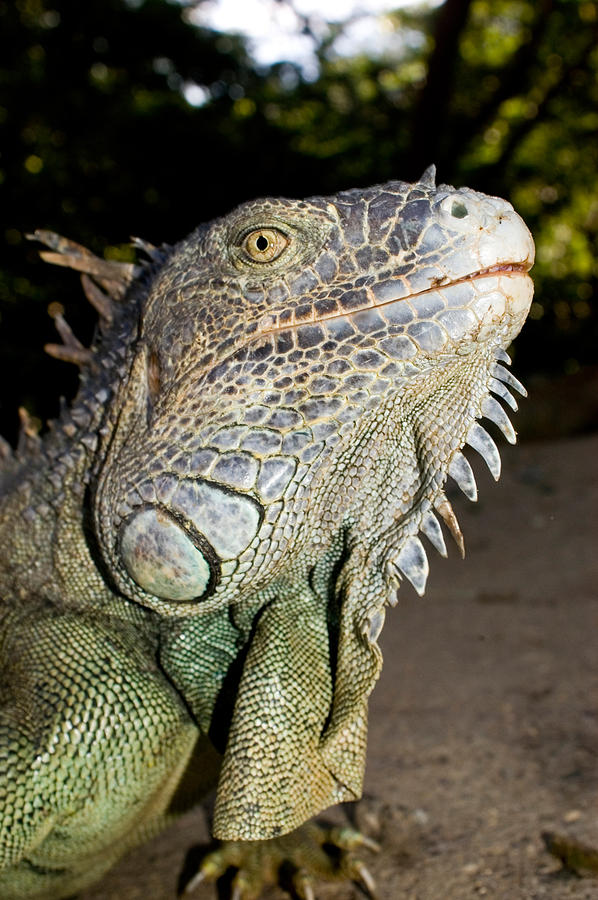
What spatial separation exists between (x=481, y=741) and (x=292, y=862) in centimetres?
108

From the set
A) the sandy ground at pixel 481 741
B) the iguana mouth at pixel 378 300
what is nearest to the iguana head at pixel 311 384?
the iguana mouth at pixel 378 300

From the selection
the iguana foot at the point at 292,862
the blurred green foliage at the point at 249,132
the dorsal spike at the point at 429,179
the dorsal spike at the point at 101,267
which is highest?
the blurred green foliage at the point at 249,132

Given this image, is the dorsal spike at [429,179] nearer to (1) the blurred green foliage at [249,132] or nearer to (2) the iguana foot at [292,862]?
(2) the iguana foot at [292,862]

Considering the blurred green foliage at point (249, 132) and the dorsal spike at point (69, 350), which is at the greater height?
the blurred green foliage at point (249, 132)

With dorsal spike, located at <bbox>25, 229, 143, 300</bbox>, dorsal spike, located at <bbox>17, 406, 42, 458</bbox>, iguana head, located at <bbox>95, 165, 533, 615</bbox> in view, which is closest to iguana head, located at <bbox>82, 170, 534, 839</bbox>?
iguana head, located at <bbox>95, 165, 533, 615</bbox>

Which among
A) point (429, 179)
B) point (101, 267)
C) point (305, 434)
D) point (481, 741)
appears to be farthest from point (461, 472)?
point (481, 741)

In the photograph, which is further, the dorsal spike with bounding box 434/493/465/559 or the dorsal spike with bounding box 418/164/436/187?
the dorsal spike with bounding box 434/493/465/559

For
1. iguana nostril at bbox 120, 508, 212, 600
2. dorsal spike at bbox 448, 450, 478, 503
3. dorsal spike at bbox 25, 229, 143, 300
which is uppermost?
dorsal spike at bbox 25, 229, 143, 300

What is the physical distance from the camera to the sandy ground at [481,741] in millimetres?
2828

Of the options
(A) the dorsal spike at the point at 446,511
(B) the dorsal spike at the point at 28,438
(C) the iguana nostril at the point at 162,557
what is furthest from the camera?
(B) the dorsal spike at the point at 28,438

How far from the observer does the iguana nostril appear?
6.47 ft

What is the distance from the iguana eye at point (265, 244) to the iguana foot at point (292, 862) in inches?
85.0

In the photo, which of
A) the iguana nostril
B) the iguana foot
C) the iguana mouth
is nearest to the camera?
the iguana mouth

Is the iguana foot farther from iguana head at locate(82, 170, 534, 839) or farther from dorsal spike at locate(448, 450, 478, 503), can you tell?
dorsal spike at locate(448, 450, 478, 503)
